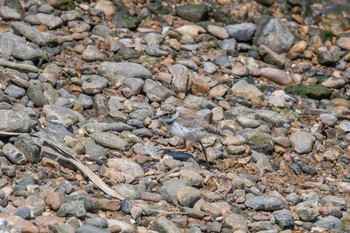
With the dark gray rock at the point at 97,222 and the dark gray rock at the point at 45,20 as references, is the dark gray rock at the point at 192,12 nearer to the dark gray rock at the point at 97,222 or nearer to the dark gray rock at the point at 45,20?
the dark gray rock at the point at 45,20

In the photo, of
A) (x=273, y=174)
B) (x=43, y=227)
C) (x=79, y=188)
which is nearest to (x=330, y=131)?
(x=273, y=174)

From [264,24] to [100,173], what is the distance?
5160mm

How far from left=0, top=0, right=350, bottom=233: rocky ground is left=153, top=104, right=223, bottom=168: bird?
262mm

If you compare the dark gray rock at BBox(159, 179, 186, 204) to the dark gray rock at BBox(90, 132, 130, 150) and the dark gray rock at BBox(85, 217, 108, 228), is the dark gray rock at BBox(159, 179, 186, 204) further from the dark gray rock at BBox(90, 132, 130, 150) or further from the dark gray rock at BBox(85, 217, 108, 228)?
the dark gray rock at BBox(85, 217, 108, 228)

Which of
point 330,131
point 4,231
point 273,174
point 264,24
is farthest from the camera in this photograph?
point 264,24

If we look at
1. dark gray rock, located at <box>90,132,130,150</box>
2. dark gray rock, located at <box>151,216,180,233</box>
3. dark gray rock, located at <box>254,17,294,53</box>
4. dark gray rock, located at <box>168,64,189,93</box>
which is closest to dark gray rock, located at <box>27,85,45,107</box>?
dark gray rock, located at <box>90,132,130,150</box>

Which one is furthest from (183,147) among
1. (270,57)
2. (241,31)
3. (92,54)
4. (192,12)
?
(192,12)

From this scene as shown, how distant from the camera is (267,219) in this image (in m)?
8.14

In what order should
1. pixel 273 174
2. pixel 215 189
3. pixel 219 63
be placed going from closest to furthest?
pixel 215 189, pixel 273 174, pixel 219 63

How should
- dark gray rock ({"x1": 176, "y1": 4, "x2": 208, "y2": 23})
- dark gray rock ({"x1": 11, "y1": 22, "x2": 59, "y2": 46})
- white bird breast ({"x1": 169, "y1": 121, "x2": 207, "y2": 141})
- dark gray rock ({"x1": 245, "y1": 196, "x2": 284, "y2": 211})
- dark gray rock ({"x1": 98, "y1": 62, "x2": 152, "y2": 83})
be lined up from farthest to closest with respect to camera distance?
dark gray rock ({"x1": 176, "y1": 4, "x2": 208, "y2": 23}) → dark gray rock ({"x1": 11, "y1": 22, "x2": 59, "y2": 46}) → dark gray rock ({"x1": 98, "y1": 62, "x2": 152, "y2": 83}) → white bird breast ({"x1": 169, "y1": 121, "x2": 207, "y2": 141}) → dark gray rock ({"x1": 245, "y1": 196, "x2": 284, "y2": 211})

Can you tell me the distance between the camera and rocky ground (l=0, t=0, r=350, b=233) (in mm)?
7852

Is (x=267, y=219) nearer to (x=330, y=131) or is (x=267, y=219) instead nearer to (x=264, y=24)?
(x=330, y=131)

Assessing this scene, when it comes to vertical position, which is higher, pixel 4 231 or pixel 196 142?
pixel 4 231

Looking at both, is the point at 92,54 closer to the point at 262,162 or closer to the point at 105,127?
the point at 105,127
